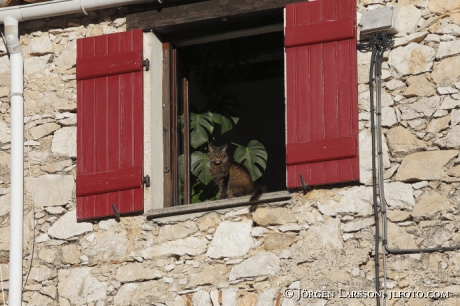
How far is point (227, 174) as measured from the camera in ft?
35.6

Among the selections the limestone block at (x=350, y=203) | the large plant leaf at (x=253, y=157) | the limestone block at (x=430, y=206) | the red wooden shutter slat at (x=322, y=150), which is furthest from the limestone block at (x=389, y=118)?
the large plant leaf at (x=253, y=157)

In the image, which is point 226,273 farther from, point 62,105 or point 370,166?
point 62,105

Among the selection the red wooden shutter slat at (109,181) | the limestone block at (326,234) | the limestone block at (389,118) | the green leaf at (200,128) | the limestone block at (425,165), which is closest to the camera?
the limestone block at (425,165)

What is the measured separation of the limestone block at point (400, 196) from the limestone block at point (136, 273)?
1.73 meters

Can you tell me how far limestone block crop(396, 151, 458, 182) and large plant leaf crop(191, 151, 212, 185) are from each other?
2004 millimetres

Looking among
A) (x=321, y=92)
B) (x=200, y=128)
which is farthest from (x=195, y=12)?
(x=321, y=92)

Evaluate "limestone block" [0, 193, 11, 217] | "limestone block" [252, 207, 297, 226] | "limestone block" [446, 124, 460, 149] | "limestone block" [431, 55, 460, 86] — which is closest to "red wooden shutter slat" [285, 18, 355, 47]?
"limestone block" [431, 55, 460, 86]

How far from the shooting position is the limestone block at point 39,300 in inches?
397

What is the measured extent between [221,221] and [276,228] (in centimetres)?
42

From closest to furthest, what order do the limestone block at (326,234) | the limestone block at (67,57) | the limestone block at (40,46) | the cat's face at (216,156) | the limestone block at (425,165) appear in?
the limestone block at (425,165)
the limestone block at (326,234)
the limestone block at (67,57)
the limestone block at (40,46)
the cat's face at (216,156)

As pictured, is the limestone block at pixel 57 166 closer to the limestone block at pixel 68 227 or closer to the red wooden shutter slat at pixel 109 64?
the limestone block at pixel 68 227

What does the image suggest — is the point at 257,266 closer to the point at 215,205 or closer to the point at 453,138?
the point at 215,205

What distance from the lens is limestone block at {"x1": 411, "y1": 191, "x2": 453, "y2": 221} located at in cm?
921

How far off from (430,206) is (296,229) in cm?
94
